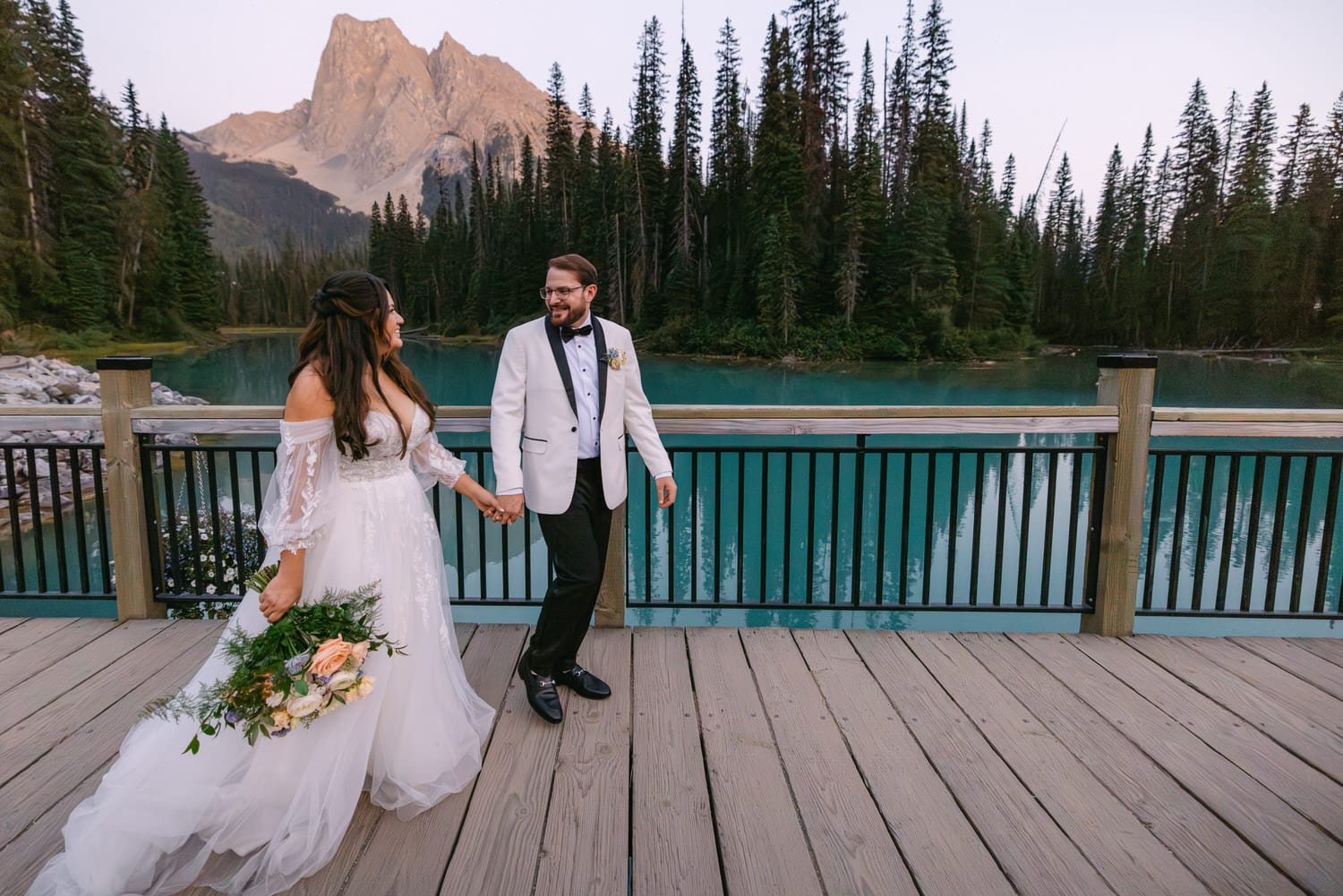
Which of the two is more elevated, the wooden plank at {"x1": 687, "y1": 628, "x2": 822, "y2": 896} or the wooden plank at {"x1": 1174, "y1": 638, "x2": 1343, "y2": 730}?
the wooden plank at {"x1": 1174, "y1": 638, "x2": 1343, "y2": 730}

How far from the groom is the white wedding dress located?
0.27m

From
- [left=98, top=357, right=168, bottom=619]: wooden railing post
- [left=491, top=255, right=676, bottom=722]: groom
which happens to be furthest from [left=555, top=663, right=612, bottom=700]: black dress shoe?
[left=98, top=357, right=168, bottom=619]: wooden railing post

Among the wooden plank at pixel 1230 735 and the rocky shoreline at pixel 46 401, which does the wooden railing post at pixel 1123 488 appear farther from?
the rocky shoreline at pixel 46 401

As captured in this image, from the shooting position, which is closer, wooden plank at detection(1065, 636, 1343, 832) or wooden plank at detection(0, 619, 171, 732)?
wooden plank at detection(1065, 636, 1343, 832)

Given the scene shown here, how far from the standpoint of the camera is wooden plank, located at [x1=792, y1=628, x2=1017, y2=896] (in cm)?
161

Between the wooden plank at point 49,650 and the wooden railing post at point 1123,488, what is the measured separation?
13.2 feet

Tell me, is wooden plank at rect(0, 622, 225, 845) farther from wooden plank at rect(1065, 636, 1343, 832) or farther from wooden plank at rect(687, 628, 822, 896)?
wooden plank at rect(1065, 636, 1343, 832)

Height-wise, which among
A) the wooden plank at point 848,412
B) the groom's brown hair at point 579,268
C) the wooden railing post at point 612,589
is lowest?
the wooden railing post at point 612,589

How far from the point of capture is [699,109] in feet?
134

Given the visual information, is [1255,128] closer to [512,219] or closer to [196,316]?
[512,219]

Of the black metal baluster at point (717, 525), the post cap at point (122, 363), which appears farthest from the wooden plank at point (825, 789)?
the post cap at point (122, 363)

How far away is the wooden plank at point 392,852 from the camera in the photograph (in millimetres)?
1575

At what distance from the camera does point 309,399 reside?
5.68ft

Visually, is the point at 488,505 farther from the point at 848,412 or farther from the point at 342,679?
the point at 848,412
